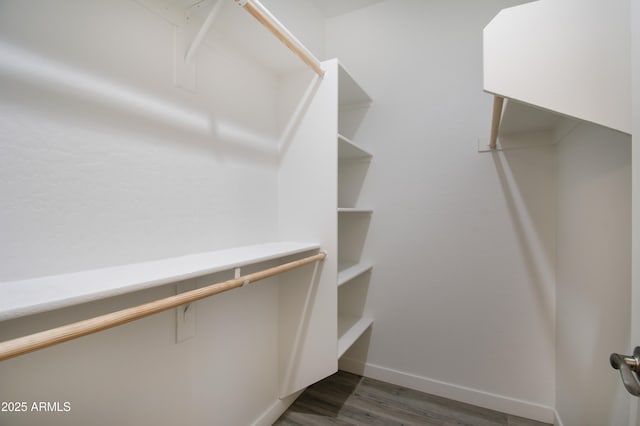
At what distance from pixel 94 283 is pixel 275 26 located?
1.05m

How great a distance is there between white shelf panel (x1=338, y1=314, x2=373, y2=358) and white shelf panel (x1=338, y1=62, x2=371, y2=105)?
62.0 inches

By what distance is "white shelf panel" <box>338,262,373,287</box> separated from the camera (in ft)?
5.13

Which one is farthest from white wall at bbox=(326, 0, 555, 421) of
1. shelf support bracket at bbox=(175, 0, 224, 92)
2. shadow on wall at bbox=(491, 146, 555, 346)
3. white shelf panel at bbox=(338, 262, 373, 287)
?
shelf support bracket at bbox=(175, 0, 224, 92)

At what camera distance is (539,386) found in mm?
1536

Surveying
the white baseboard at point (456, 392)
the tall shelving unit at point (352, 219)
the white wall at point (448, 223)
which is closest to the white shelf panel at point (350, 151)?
the tall shelving unit at point (352, 219)

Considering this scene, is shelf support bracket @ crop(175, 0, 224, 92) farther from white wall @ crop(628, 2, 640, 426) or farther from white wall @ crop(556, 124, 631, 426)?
white wall @ crop(556, 124, 631, 426)

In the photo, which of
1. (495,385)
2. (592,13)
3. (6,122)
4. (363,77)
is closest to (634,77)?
(592,13)

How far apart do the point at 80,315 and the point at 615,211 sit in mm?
1681

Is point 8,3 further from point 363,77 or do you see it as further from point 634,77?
point 363,77

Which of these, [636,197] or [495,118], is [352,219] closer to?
[495,118]

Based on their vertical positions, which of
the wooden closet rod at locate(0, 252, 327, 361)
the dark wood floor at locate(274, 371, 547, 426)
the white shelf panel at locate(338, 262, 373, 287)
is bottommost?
the dark wood floor at locate(274, 371, 547, 426)

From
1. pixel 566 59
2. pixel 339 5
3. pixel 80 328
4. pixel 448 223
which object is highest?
pixel 339 5

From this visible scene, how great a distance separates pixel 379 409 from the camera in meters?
1.60

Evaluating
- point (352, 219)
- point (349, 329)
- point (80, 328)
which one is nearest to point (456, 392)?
point (349, 329)
